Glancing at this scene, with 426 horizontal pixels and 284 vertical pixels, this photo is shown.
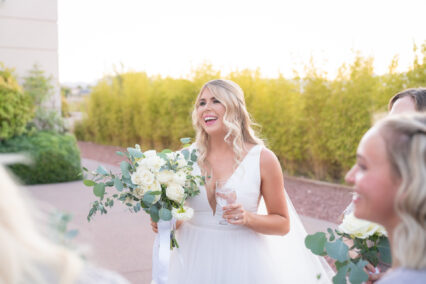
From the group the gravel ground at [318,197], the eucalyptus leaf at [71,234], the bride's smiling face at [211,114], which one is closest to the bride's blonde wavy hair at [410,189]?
Result: the eucalyptus leaf at [71,234]

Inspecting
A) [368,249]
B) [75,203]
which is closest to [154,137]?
[75,203]

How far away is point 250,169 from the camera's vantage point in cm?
262

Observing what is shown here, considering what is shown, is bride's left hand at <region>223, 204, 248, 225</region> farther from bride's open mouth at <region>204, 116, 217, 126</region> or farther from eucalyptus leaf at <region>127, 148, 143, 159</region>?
bride's open mouth at <region>204, 116, 217, 126</region>

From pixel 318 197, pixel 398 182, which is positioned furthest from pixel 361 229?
pixel 318 197

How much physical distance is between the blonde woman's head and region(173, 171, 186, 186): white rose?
122 centimetres

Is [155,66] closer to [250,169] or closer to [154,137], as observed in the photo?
[154,137]

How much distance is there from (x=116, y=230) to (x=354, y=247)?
180 inches

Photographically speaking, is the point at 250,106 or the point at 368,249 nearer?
the point at 368,249

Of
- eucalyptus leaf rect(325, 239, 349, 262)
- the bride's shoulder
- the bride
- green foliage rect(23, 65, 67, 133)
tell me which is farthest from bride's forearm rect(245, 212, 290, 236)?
green foliage rect(23, 65, 67, 133)

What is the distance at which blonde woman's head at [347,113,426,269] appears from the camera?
1046 millimetres

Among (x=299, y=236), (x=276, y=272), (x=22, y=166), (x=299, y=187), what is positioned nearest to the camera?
(x=276, y=272)

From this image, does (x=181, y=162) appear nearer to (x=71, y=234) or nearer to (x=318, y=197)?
(x=71, y=234)

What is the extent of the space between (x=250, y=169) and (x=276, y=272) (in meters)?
0.62

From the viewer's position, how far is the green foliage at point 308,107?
888 cm
